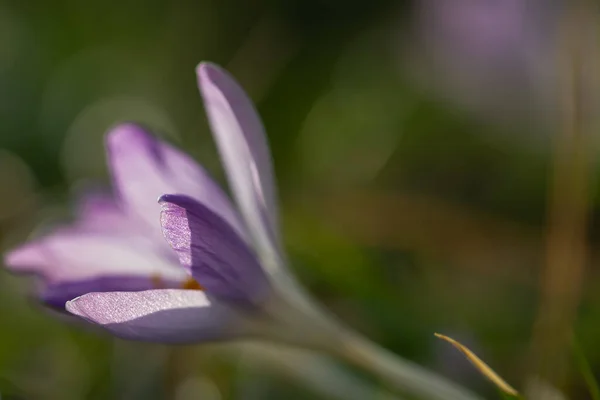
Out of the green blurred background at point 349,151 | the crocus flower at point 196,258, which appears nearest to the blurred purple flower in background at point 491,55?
the green blurred background at point 349,151

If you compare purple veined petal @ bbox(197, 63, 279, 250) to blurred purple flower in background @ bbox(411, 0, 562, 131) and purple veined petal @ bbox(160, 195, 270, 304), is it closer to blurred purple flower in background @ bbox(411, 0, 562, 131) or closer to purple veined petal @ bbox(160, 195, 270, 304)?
purple veined petal @ bbox(160, 195, 270, 304)

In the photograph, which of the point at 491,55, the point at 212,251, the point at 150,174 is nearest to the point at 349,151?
the point at 491,55

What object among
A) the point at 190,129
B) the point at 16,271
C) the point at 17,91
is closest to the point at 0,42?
the point at 17,91

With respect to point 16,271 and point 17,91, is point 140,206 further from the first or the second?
point 17,91

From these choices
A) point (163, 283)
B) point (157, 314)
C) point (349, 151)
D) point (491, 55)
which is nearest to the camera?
point (157, 314)

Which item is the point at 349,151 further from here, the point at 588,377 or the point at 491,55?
the point at 588,377

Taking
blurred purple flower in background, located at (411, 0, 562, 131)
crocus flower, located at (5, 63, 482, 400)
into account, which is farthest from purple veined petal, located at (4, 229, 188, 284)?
blurred purple flower in background, located at (411, 0, 562, 131)

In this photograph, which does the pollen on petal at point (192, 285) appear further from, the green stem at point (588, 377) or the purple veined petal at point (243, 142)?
the green stem at point (588, 377)
